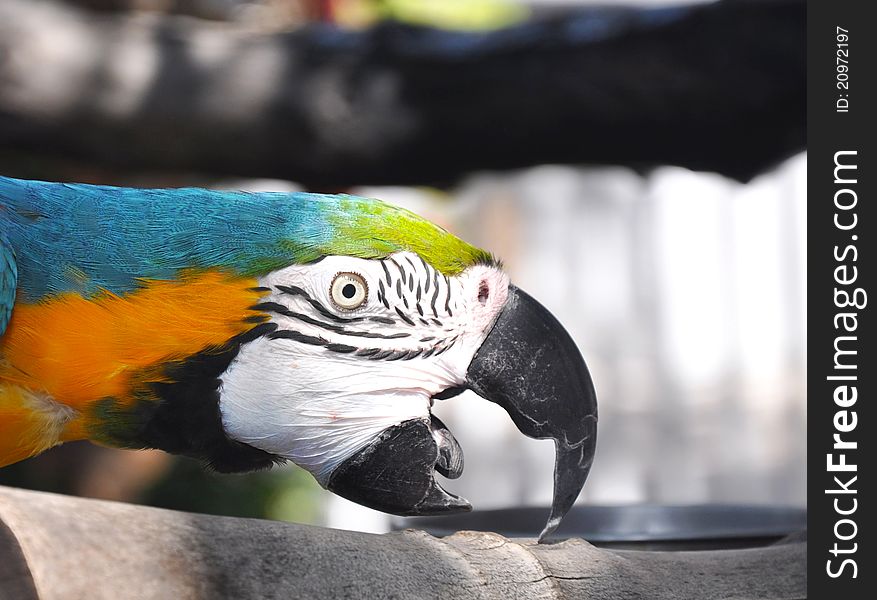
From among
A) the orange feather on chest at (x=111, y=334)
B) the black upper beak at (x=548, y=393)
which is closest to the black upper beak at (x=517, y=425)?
the black upper beak at (x=548, y=393)

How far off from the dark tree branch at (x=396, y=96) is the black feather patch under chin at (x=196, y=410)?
1.54 meters

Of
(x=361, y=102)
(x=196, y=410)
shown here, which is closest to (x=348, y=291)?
(x=196, y=410)

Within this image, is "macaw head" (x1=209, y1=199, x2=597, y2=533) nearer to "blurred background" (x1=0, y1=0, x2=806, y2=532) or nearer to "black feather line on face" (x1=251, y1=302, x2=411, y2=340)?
"black feather line on face" (x1=251, y1=302, x2=411, y2=340)

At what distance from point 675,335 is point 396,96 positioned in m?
3.09

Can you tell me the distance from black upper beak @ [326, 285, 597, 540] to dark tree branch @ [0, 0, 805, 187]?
→ 1.37 meters

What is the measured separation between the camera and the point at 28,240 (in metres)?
1.23

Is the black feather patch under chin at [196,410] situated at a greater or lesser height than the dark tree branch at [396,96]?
lesser

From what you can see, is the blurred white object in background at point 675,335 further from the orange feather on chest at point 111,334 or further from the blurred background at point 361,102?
the orange feather on chest at point 111,334

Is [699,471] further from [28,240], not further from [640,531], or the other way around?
[28,240]

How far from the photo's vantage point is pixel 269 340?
121 centimetres

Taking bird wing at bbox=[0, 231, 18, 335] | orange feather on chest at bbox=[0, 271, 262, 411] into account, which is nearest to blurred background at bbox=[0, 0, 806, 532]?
orange feather on chest at bbox=[0, 271, 262, 411]

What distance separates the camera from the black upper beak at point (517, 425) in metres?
1.24

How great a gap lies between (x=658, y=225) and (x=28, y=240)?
173 inches

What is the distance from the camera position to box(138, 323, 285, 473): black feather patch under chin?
118 cm
